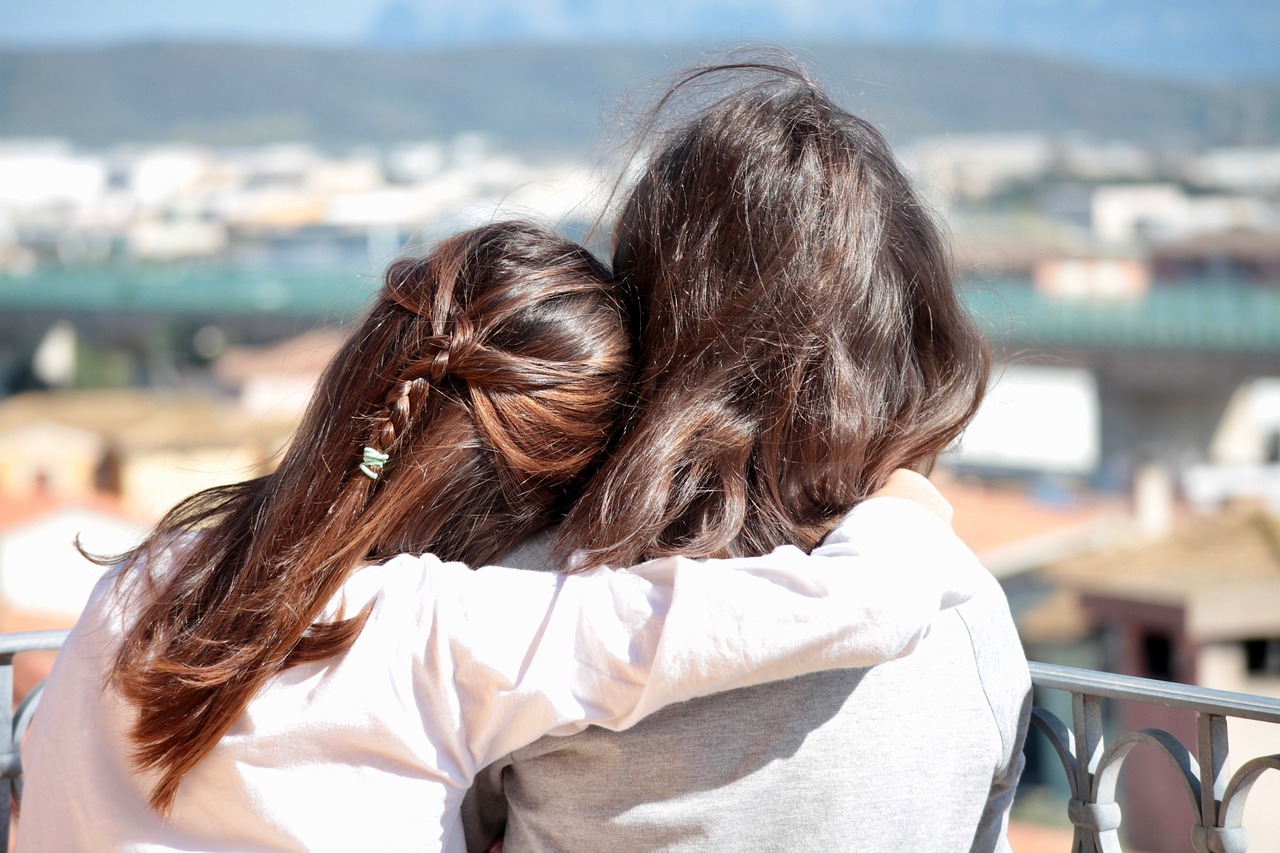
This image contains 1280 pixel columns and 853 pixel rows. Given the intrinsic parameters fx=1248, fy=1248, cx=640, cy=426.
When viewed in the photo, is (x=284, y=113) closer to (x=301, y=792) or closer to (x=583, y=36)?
(x=583, y=36)

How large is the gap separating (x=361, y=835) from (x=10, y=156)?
325 ft

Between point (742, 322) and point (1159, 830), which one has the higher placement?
point (742, 322)

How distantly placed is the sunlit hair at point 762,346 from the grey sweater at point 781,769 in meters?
0.14

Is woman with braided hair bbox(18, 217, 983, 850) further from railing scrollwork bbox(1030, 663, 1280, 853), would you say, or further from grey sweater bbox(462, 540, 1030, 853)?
railing scrollwork bbox(1030, 663, 1280, 853)

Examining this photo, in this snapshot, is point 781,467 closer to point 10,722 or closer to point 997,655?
point 997,655

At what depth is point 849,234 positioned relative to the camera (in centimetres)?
114

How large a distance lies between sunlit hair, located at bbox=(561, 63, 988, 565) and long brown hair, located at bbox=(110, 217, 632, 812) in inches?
2.4

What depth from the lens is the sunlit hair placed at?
108 cm

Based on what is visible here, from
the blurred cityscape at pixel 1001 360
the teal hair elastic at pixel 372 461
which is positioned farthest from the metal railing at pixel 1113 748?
the teal hair elastic at pixel 372 461

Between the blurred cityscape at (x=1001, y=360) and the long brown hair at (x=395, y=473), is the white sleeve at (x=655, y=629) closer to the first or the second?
the long brown hair at (x=395, y=473)

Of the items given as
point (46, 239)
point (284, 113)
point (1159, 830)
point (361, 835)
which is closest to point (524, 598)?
point (361, 835)

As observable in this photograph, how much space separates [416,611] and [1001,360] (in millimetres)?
837

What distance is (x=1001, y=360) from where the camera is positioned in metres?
1.51

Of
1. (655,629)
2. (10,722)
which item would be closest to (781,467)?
(655,629)
